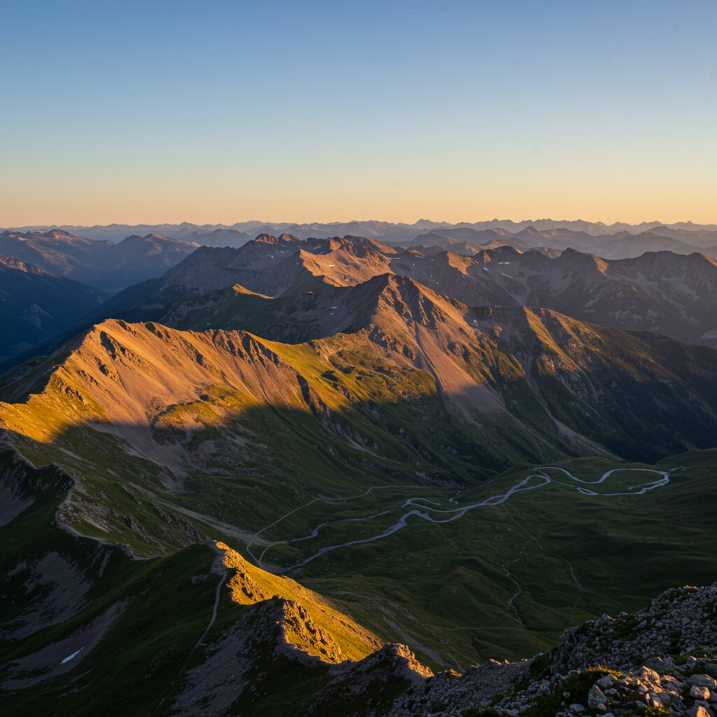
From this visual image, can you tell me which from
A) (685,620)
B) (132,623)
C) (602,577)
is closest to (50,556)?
(132,623)

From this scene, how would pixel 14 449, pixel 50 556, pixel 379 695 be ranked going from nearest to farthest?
pixel 379 695, pixel 50 556, pixel 14 449

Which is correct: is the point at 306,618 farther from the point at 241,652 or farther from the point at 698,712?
the point at 698,712

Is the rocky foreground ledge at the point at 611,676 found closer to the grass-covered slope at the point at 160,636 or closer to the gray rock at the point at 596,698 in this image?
the gray rock at the point at 596,698

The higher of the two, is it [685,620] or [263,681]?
[685,620]

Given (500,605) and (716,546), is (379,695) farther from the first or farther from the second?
(716,546)

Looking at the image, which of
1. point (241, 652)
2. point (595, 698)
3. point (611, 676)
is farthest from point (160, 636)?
point (595, 698)

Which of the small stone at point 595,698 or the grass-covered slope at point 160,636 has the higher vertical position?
the small stone at point 595,698

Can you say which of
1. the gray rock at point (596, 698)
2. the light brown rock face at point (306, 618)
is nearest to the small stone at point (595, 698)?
the gray rock at point (596, 698)

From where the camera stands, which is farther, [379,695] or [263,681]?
[263,681]
